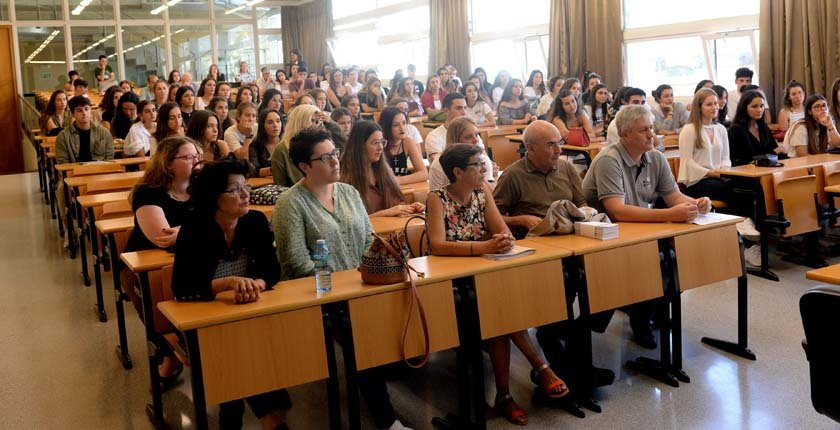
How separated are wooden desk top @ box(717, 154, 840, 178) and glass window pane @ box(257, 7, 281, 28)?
16.5 m

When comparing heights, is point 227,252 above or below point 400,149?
below

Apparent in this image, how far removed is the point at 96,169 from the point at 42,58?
11910mm

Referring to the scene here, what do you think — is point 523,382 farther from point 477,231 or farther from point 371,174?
point 371,174

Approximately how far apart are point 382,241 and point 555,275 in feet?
2.72

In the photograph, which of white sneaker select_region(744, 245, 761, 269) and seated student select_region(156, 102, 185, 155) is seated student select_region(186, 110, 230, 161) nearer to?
seated student select_region(156, 102, 185, 155)

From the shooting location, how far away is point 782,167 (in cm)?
569

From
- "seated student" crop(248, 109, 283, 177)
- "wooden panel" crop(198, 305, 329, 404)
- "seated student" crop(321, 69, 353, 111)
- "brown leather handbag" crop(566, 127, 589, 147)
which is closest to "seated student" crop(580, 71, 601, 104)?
A: "brown leather handbag" crop(566, 127, 589, 147)

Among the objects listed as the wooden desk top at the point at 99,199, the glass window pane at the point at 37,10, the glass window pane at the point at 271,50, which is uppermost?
the glass window pane at the point at 37,10

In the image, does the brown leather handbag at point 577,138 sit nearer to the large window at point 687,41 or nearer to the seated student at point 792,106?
the seated student at point 792,106

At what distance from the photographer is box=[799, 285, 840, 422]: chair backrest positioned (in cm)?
225

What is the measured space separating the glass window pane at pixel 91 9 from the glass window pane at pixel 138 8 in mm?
265

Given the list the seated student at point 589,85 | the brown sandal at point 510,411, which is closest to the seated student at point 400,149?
the brown sandal at point 510,411

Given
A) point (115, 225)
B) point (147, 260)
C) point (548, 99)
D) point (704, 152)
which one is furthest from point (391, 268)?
point (548, 99)

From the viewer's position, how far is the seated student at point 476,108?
10.7 m
